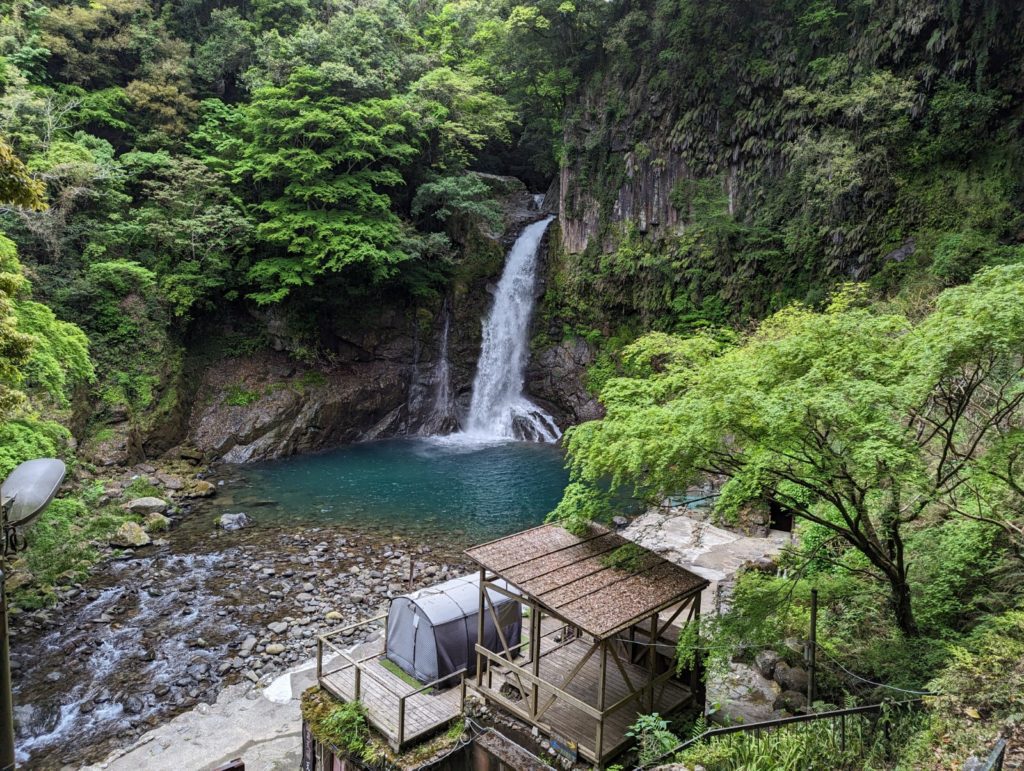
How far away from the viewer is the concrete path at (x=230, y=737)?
8945 millimetres

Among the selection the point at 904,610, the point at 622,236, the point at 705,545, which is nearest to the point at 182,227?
the point at 622,236

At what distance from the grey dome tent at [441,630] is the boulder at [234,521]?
959cm

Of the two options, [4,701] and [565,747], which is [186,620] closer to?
[565,747]

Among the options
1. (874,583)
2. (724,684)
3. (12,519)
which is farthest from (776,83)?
(12,519)

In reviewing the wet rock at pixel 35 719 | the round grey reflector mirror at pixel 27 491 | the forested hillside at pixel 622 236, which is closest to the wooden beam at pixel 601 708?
the forested hillside at pixel 622 236

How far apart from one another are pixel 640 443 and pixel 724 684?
440cm

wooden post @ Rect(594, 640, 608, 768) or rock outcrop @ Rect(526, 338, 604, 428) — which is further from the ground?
rock outcrop @ Rect(526, 338, 604, 428)

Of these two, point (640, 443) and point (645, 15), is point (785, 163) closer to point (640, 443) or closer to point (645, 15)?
point (645, 15)

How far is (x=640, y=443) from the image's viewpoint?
7012mm

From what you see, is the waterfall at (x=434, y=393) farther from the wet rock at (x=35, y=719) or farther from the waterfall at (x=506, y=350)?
the wet rock at (x=35, y=719)

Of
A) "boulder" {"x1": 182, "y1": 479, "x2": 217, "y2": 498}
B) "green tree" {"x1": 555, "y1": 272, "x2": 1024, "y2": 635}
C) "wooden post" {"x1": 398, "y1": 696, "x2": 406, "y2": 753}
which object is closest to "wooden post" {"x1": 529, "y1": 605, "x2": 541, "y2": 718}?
"wooden post" {"x1": 398, "y1": 696, "x2": 406, "y2": 753}

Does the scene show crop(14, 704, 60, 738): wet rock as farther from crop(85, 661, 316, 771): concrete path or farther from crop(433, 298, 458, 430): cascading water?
crop(433, 298, 458, 430): cascading water

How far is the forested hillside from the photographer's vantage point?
657cm

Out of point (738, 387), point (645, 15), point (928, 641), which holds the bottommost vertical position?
point (928, 641)
